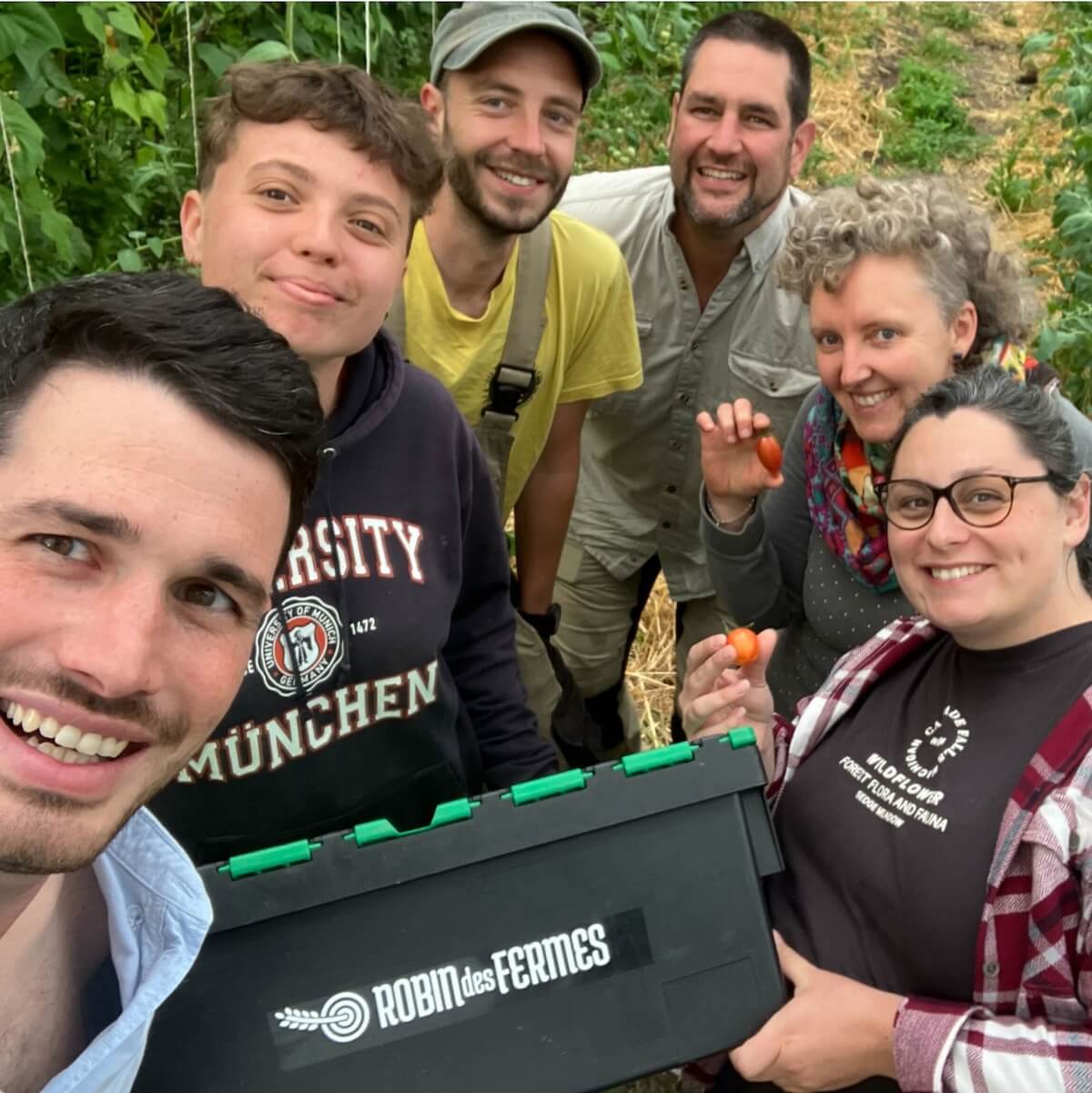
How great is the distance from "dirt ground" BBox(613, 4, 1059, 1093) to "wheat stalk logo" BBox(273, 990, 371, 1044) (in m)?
5.57

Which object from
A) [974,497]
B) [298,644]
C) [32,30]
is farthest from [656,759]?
[32,30]

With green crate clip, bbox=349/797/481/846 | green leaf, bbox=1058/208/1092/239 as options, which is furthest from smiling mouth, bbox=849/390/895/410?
green leaf, bbox=1058/208/1092/239

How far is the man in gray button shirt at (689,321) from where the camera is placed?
9.82 feet

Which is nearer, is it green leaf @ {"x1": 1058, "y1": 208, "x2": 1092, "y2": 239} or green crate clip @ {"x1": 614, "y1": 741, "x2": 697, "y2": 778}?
green crate clip @ {"x1": 614, "y1": 741, "x2": 697, "y2": 778}

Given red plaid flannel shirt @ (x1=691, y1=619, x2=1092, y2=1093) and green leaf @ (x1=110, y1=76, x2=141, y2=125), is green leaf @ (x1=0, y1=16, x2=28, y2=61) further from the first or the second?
red plaid flannel shirt @ (x1=691, y1=619, x2=1092, y2=1093)

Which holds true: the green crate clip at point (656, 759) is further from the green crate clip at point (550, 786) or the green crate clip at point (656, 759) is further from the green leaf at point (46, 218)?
the green leaf at point (46, 218)

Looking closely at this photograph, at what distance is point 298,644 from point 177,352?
597 mm

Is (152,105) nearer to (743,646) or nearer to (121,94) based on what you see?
(121,94)

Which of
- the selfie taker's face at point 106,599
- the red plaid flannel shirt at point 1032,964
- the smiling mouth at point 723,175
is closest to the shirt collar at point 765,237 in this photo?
the smiling mouth at point 723,175

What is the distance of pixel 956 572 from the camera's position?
172 cm

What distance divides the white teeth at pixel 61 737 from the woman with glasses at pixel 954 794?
0.96 meters

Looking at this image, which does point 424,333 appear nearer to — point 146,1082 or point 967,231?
point 967,231

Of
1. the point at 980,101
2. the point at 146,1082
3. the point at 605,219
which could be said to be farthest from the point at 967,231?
the point at 980,101

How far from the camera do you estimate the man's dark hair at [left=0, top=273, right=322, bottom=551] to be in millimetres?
1171
